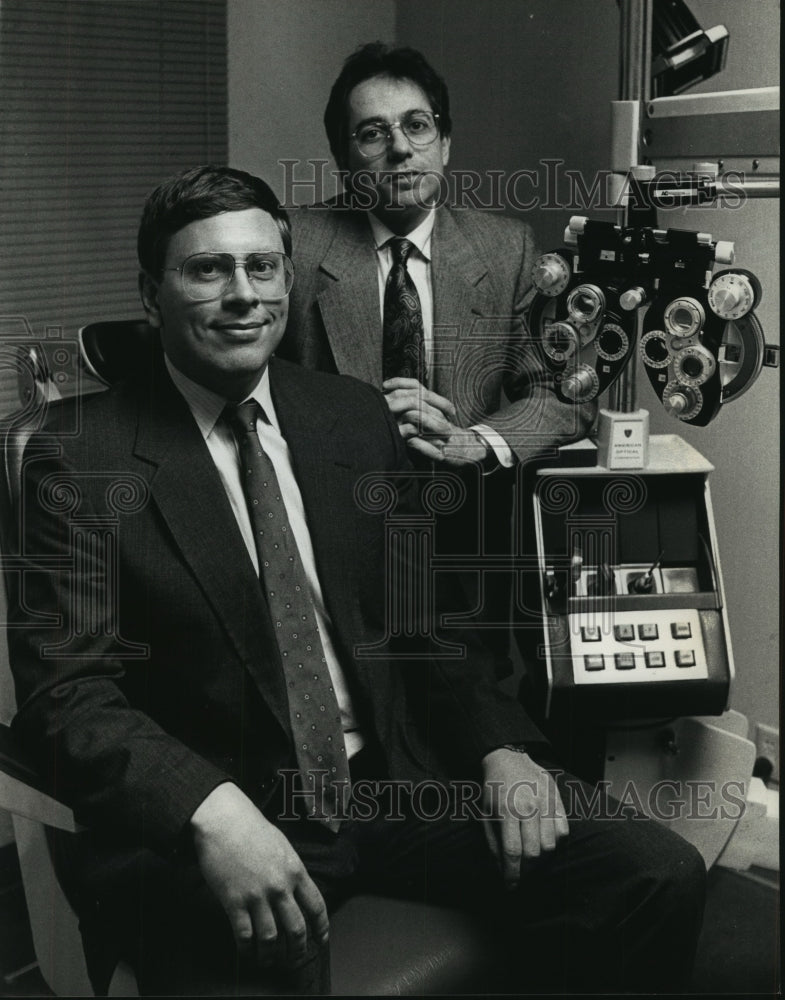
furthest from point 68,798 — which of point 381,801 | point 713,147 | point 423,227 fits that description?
point 713,147

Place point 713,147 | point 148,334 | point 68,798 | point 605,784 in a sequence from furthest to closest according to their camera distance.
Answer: point 605,784 → point 713,147 → point 148,334 → point 68,798

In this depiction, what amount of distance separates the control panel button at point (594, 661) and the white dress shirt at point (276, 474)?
404 millimetres

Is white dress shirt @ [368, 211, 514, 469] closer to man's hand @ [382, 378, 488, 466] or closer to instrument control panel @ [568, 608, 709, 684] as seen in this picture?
man's hand @ [382, 378, 488, 466]

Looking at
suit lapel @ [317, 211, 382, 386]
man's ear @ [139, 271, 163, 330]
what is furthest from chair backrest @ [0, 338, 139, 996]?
suit lapel @ [317, 211, 382, 386]

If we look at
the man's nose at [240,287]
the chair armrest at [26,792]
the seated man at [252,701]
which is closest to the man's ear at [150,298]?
the seated man at [252,701]

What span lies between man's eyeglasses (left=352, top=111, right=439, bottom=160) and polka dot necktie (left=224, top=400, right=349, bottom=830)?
46 centimetres

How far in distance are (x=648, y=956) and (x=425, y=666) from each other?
56 centimetres

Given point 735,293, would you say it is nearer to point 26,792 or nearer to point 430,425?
point 430,425

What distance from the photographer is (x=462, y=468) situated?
1.98 metres

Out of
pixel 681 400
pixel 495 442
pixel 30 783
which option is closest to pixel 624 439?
pixel 681 400

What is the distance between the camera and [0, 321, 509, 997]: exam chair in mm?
1697

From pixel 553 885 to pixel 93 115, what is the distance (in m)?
1.38

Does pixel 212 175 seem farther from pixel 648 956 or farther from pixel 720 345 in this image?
pixel 648 956

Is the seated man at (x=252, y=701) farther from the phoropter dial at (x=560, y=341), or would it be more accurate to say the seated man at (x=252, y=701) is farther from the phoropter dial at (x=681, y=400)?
the phoropter dial at (x=681, y=400)
